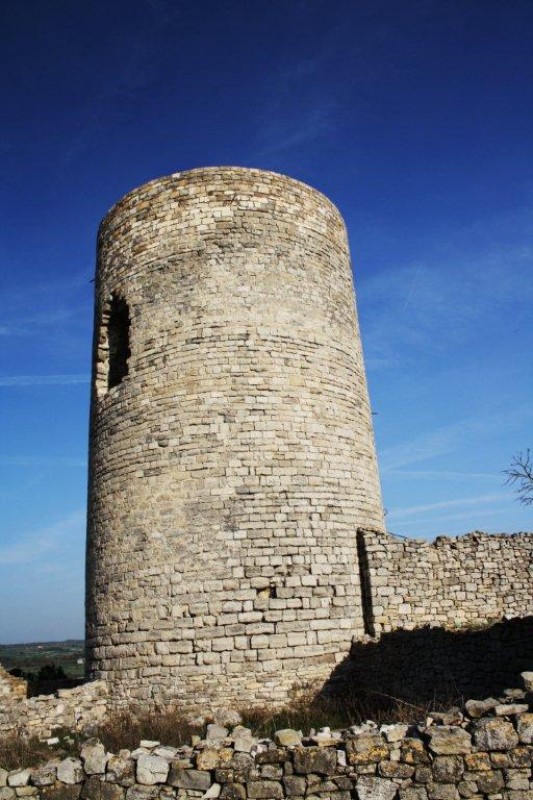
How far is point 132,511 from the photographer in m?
10.0

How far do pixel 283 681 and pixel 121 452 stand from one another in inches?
176

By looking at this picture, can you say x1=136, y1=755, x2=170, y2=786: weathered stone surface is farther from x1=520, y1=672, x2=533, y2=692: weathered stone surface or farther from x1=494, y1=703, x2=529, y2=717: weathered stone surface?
x1=520, y1=672, x2=533, y2=692: weathered stone surface

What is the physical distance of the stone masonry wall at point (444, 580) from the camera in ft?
32.1

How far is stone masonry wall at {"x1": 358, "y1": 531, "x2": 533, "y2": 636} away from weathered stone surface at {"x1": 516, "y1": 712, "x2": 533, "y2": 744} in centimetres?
461

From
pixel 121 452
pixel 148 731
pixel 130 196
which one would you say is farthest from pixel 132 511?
pixel 130 196

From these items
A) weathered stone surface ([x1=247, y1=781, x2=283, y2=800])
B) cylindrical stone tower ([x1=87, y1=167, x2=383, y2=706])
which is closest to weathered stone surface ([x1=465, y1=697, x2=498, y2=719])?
weathered stone surface ([x1=247, y1=781, x2=283, y2=800])

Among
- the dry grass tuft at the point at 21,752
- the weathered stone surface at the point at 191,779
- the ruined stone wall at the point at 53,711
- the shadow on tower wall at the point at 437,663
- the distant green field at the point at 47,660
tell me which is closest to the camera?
the weathered stone surface at the point at 191,779

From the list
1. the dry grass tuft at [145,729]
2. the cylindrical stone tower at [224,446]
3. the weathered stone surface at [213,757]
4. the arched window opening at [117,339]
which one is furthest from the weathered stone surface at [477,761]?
the arched window opening at [117,339]

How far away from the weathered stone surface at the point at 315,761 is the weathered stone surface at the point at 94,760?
5.42 ft

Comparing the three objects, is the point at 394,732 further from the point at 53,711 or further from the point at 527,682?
the point at 53,711

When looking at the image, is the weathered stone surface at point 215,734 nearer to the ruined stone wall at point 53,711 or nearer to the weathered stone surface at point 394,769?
the weathered stone surface at point 394,769

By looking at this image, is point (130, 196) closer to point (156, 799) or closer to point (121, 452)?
point (121, 452)

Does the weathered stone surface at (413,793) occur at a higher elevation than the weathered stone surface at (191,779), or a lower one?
lower

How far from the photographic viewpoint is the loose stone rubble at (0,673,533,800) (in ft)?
15.9
